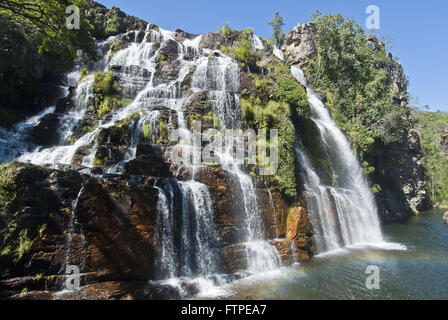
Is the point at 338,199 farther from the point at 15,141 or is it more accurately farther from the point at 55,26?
the point at 15,141

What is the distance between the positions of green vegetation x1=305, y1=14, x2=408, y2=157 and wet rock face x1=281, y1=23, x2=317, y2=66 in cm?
300

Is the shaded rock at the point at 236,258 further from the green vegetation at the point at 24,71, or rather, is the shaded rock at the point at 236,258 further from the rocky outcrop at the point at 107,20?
the rocky outcrop at the point at 107,20

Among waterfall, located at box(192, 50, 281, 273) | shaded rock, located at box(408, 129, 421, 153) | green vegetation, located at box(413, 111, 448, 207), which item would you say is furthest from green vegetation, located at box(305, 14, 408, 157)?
green vegetation, located at box(413, 111, 448, 207)

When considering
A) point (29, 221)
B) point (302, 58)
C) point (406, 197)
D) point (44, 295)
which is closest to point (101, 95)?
point (29, 221)

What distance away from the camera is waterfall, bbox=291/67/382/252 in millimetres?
13656

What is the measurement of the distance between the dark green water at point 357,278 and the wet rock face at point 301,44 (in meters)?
27.6

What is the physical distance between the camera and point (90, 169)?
936 cm

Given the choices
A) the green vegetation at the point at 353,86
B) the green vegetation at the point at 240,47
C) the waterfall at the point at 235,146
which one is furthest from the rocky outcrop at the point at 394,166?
the green vegetation at the point at 240,47

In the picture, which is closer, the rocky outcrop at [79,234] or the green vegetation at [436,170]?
the rocky outcrop at [79,234]

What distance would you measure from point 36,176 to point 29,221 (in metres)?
1.28

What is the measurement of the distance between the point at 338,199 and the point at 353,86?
17.5 metres

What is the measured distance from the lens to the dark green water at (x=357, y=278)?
822 centimetres

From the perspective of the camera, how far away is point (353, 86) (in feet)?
89.4

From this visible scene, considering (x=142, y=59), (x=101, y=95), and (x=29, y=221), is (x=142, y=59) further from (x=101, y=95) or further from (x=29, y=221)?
(x=29, y=221)
